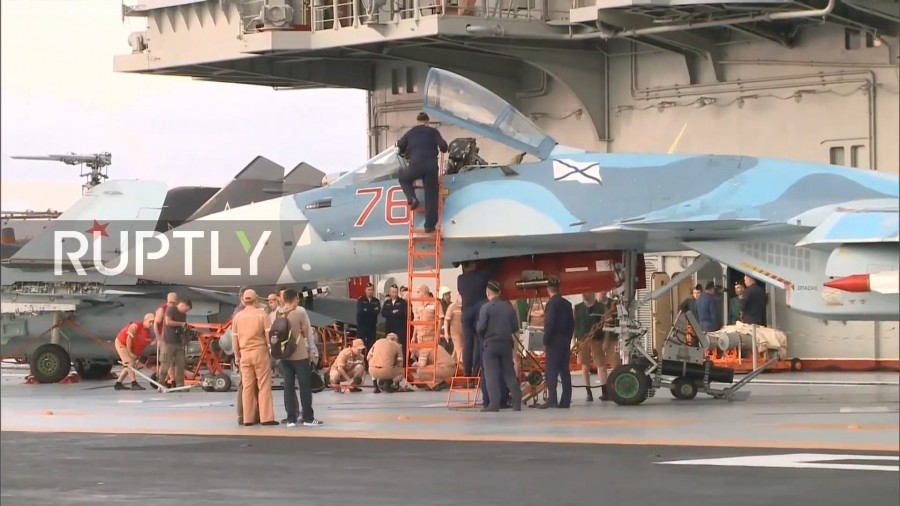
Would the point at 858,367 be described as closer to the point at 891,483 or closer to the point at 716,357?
the point at 891,483

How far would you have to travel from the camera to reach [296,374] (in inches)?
572

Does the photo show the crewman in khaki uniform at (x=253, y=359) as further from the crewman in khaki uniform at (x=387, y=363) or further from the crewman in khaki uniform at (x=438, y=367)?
the crewman in khaki uniform at (x=387, y=363)

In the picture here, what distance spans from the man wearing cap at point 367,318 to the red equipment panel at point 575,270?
6.87 metres

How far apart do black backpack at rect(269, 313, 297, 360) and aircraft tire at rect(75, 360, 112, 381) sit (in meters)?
10.7

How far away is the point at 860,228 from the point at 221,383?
15235 mm

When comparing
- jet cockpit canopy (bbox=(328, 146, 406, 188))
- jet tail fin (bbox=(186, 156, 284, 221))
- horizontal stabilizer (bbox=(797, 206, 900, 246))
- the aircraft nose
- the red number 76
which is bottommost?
horizontal stabilizer (bbox=(797, 206, 900, 246))

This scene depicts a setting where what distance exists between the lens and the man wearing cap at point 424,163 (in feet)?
51.8

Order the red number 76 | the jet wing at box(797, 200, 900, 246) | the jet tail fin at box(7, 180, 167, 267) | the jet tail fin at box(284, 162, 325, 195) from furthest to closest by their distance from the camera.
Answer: the jet tail fin at box(7, 180, 167, 267) < the red number 76 < the jet tail fin at box(284, 162, 325, 195) < the jet wing at box(797, 200, 900, 246)

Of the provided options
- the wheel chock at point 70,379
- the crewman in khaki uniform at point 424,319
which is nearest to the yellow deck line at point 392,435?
the crewman in khaki uniform at point 424,319

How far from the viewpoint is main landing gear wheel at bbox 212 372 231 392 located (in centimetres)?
2006

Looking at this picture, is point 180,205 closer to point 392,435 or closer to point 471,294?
point 471,294

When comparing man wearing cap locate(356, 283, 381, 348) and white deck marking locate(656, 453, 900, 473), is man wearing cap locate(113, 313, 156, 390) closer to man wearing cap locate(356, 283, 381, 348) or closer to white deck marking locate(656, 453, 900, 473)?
man wearing cap locate(356, 283, 381, 348)

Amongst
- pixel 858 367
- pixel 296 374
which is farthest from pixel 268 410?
pixel 858 367

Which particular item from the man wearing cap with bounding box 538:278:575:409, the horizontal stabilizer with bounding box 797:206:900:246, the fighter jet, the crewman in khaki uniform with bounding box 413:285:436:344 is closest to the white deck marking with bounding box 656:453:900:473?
the horizontal stabilizer with bounding box 797:206:900:246
